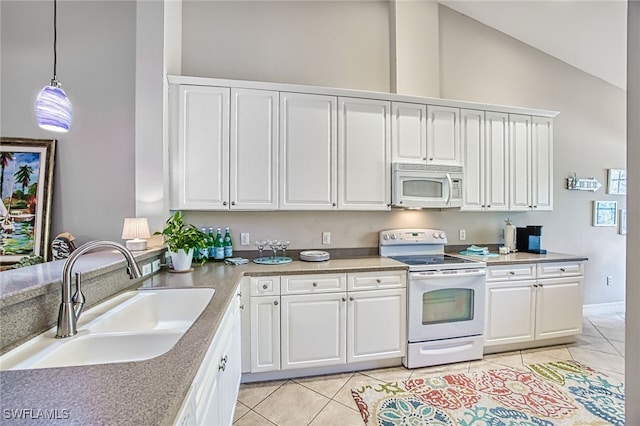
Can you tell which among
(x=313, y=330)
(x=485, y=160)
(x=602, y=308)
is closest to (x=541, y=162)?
(x=485, y=160)

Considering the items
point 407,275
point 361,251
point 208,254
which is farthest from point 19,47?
point 407,275

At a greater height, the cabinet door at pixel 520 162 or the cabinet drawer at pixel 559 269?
the cabinet door at pixel 520 162

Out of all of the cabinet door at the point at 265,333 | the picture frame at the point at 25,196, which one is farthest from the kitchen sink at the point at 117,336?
the picture frame at the point at 25,196

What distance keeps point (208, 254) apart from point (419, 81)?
2.81 metres

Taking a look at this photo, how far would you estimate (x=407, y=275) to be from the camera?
263 centimetres

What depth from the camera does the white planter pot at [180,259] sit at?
2.25 m

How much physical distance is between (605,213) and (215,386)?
5190 millimetres

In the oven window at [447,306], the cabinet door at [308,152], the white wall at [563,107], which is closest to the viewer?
the oven window at [447,306]

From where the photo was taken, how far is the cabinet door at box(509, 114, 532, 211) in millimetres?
3352

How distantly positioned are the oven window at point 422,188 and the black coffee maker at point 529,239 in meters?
1.24

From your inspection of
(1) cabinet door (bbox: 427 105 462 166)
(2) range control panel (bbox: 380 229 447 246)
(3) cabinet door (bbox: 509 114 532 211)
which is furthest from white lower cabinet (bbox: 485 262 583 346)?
(1) cabinet door (bbox: 427 105 462 166)

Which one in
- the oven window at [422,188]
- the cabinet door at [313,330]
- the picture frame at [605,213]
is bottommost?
the cabinet door at [313,330]

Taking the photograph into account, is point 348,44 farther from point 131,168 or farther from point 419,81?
point 131,168

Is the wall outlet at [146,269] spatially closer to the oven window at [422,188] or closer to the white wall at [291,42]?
the white wall at [291,42]
